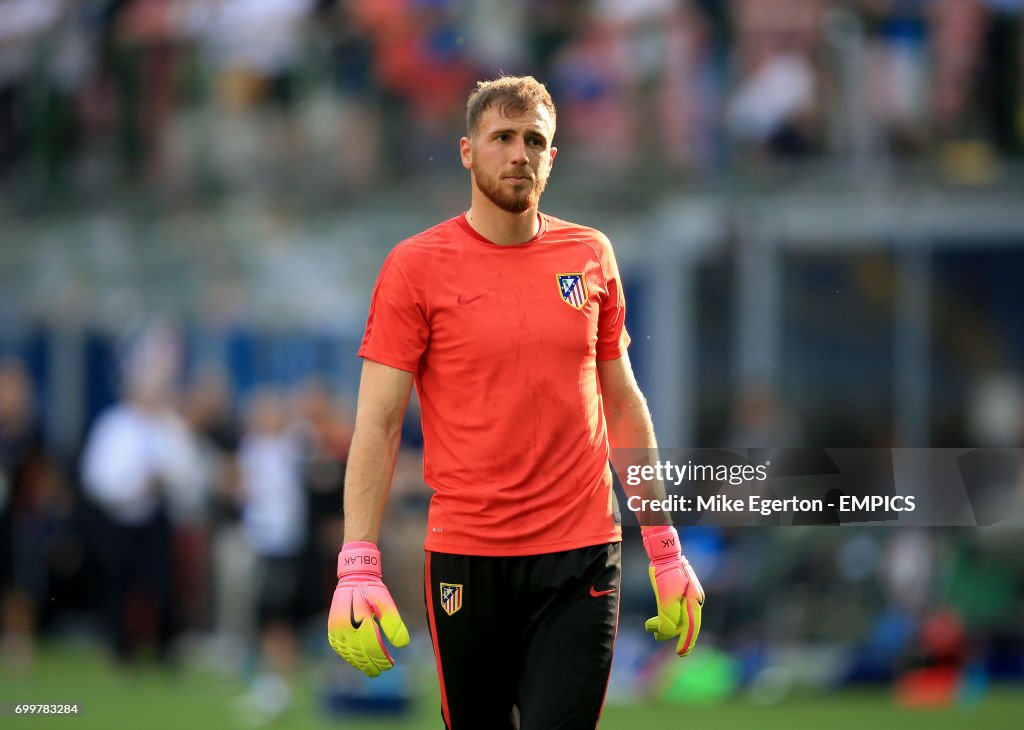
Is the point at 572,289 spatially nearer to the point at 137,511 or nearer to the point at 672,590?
the point at 672,590

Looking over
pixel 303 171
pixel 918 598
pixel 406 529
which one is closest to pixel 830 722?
pixel 918 598

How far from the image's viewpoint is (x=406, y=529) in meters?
14.3

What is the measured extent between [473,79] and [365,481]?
37.5 feet

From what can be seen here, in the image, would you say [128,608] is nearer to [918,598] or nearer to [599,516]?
[918,598]

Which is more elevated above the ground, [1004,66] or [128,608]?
[1004,66]


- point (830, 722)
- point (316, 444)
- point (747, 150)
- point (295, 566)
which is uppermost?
point (747, 150)

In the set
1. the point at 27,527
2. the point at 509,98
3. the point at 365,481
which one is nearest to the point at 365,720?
the point at 27,527

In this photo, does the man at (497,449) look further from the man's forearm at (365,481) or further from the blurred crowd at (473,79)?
the blurred crowd at (473,79)

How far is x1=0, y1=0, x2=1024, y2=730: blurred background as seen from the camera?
13336mm

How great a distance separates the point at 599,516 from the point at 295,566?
8.26 m

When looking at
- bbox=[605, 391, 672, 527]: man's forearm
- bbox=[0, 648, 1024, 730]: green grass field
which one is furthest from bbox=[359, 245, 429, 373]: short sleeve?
bbox=[0, 648, 1024, 730]: green grass field

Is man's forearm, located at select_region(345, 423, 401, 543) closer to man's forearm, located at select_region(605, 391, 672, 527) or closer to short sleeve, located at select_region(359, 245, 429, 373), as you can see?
short sleeve, located at select_region(359, 245, 429, 373)

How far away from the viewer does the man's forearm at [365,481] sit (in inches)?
213

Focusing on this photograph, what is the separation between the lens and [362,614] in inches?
209
